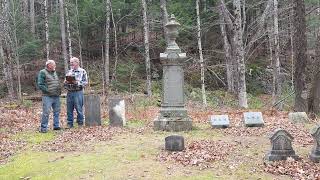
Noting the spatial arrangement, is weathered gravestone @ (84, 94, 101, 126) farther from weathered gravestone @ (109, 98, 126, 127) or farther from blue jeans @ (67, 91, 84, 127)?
weathered gravestone @ (109, 98, 126, 127)

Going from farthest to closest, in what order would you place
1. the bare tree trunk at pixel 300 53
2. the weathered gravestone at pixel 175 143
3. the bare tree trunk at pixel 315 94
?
the bare tree trunk at pixel 315 94, the bare tree trunk at pixel 300 53, the weathered gravestone at pixel 175 143

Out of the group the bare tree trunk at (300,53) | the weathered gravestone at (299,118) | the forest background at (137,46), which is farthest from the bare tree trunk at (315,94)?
the forest background at (137,46)

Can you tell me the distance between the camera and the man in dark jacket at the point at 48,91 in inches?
527

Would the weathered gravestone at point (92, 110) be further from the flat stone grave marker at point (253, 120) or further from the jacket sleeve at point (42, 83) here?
the flat stone grave marker at point (253, 120)

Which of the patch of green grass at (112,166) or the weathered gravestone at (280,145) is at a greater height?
the weathered gravestone at (280,145)

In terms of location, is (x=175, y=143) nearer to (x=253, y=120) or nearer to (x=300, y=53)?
(x=253, y=120)

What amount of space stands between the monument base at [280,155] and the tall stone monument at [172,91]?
4718 mm

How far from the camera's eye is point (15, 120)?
53.1ft

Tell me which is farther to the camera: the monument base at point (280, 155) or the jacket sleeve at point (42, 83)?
the jacket sleeve at point (42, 83)

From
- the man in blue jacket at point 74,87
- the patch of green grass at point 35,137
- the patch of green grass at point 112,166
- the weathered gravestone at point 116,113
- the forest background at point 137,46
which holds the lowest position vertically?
the patch of green grass at point 112,166

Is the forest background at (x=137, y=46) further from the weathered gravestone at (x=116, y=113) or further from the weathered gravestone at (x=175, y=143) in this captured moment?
the weathered gravestone at (x=175, y=143)

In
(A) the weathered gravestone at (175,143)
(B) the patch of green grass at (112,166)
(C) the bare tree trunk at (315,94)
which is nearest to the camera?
(B) the patch of green grass at (112,166)

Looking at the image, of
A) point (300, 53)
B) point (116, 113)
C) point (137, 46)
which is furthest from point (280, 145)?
point (137, 46)

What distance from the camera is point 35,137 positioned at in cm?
1258
